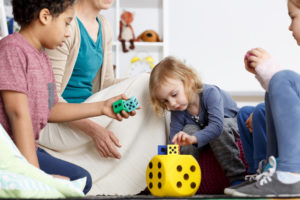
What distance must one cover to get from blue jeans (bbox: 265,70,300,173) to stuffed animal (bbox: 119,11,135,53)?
252 cm

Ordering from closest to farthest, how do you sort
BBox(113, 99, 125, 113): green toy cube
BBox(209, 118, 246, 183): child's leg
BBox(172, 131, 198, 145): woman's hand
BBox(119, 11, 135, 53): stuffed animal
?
BBox(113, 99, 125, 113): green toy cube
BBox(172, 131, 198, 145): woman's hand
BBox(209, 118, 246, 183): child's leg
BBox(119, 11, 135, 53): stuffed animal

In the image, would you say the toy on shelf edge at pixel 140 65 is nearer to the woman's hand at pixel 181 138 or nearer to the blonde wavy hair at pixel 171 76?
the blonde wavy hair at pixel 171 76

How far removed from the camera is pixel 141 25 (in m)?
3.68

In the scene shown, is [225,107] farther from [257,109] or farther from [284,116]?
[284,116]

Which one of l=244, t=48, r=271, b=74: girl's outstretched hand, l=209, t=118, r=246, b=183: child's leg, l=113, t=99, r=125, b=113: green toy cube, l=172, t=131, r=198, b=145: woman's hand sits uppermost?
l=244, t=48, r=271, b=74: girl's outstretched hand

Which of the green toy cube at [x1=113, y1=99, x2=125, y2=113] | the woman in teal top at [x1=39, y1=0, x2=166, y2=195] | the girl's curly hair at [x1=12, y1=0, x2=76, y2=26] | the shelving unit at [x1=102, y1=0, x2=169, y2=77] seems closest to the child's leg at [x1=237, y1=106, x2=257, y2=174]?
the woman in teal top at [x1=39, y1=0, x2=166, y2=195]

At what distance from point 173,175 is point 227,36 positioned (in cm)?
279

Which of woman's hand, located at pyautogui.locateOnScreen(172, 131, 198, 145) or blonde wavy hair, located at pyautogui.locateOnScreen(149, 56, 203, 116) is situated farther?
blonde wavy hair, located at pyautogui.locateOnScreen(149, 56, 203, 116)

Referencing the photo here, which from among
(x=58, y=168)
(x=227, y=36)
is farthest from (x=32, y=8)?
(x=227, y=36)

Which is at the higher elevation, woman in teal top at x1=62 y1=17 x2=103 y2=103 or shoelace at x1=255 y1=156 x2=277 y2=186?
woman in teal top at x1=62 y1=17 x2=103 y2=103

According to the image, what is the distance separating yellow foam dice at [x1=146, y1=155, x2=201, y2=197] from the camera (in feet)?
3.70

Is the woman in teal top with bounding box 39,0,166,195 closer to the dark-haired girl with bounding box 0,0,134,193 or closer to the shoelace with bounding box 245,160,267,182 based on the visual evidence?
the dark-haired girl with bounding box 0,0,134,193

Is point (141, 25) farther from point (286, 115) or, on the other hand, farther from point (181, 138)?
point (286, 115)

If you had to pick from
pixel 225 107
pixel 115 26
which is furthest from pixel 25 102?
pixel 115 26
